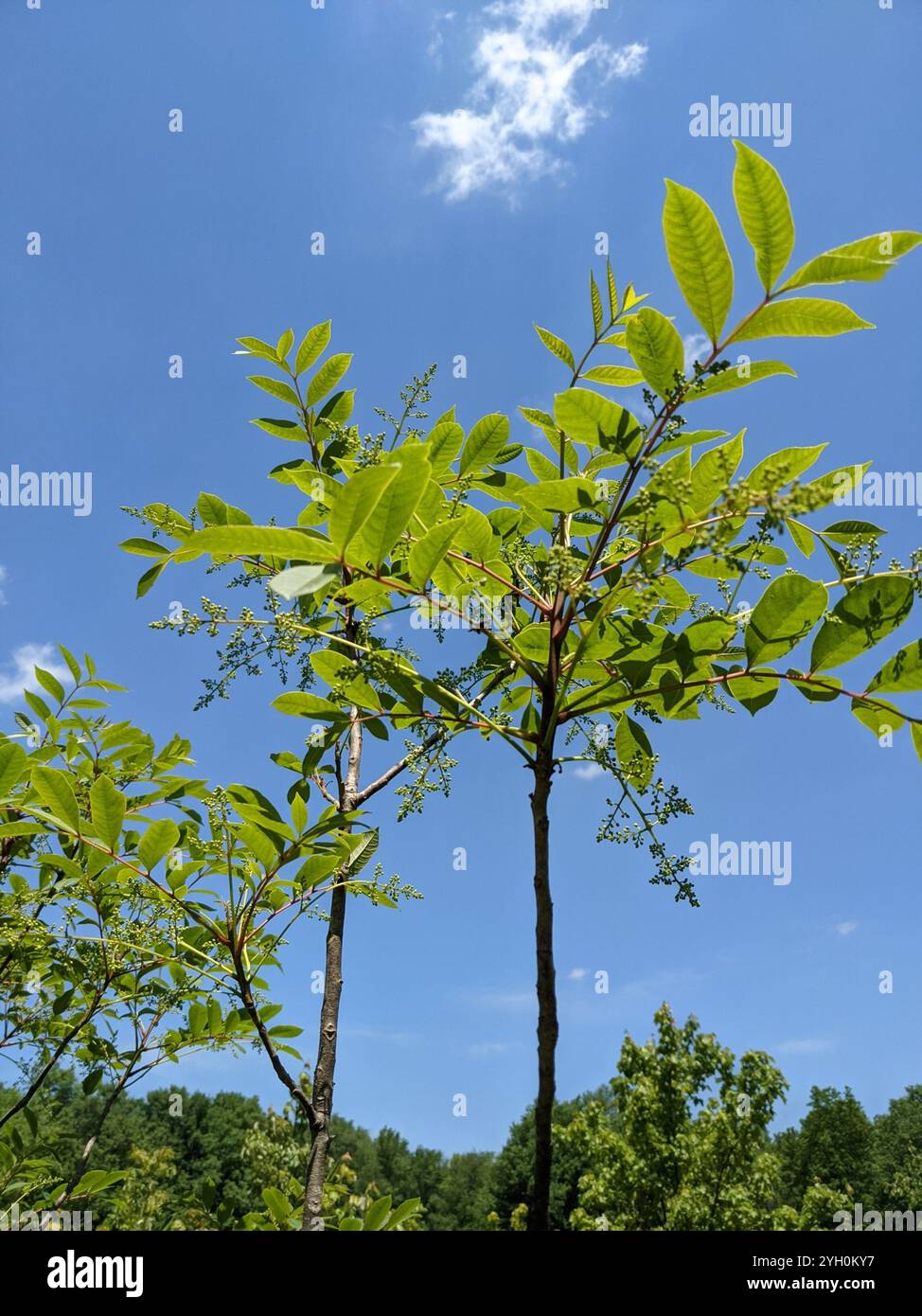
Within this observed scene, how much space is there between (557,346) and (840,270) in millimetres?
611

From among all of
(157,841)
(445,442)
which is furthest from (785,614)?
(157,841)

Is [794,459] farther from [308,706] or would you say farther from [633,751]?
[308,706]

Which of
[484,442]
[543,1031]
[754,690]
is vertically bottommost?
[543,1031]

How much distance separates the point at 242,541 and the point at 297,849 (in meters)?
1.20

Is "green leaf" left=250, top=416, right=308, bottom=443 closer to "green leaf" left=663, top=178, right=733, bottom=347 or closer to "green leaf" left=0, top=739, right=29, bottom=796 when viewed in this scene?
"green leaf" left=0, top=739, right=29, bottom=796

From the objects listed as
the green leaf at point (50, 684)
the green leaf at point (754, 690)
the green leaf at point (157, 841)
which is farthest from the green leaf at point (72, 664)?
the green leaf at point (754, 690)

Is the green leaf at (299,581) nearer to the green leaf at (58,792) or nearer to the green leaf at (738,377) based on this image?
the green leaf at (738,377)

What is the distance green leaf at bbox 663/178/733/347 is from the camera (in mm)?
1151

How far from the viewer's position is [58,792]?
7.07 feet
